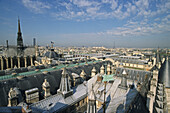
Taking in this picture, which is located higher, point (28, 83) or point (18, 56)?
point (18, 56)

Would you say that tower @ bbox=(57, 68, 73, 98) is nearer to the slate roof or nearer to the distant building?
the slate roof

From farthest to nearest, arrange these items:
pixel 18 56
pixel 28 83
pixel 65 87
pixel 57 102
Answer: pixel 18 56
pixel 28 83
pixel 65 87
pixel 57 102

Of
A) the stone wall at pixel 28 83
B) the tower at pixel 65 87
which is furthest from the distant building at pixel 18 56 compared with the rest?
the tower at pixel 65 87

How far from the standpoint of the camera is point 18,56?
2112 inches

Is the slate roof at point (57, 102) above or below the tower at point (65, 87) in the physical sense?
below

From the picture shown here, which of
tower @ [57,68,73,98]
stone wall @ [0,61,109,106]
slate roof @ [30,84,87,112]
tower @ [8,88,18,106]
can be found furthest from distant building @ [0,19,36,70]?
tower @ [57,68,73,98]

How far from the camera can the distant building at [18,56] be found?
5091 cm

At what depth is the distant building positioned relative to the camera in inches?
2004

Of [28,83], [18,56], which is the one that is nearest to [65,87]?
[28,83]

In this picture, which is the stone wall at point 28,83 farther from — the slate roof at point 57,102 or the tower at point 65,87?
the tower at point 65,87

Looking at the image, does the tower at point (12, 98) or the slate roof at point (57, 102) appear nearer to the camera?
the tower at point (12, 98)

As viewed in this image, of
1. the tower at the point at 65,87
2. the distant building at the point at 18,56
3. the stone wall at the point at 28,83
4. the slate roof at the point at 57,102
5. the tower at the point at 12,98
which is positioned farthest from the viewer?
the distant building at the point at 18,56

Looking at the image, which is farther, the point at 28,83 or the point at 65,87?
the point at 28,83

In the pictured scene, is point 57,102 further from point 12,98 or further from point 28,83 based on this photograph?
point 28,83
